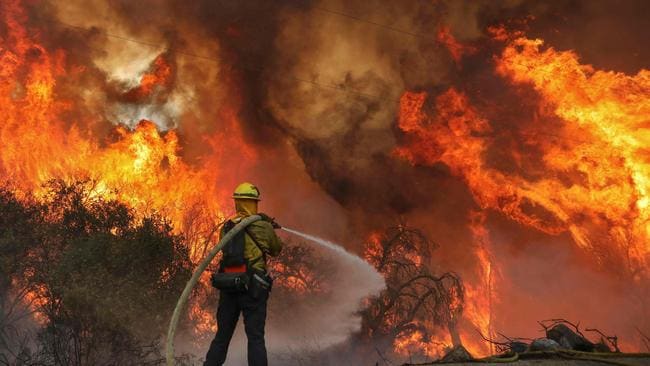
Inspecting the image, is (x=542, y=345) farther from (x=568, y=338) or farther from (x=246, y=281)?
(x=246, y=281)

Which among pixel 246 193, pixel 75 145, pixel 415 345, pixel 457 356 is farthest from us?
pixel 75 145

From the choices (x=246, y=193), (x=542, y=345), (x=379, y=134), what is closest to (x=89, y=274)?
(x=246, y=193)

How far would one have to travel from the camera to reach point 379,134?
27.8 meters

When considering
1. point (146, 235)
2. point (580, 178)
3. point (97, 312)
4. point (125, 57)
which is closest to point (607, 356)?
point (97, 312)

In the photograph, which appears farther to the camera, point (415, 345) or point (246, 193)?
point (415, 345)

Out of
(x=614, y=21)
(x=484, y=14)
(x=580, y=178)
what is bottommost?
(x=580, y=178)

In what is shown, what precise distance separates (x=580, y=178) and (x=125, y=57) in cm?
2332

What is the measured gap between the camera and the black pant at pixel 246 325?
6.06 metres

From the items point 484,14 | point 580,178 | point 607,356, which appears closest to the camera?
point 607,356

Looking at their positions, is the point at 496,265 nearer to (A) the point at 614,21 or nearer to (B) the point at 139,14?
(A) the point at 614,21

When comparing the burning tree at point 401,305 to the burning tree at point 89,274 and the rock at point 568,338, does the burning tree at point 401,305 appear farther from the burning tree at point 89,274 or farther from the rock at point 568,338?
the rock at point 568,338

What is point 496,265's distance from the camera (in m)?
28.2

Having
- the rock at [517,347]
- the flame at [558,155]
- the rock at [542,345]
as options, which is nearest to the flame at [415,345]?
the flame at [558,155]

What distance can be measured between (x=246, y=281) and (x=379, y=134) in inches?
877
